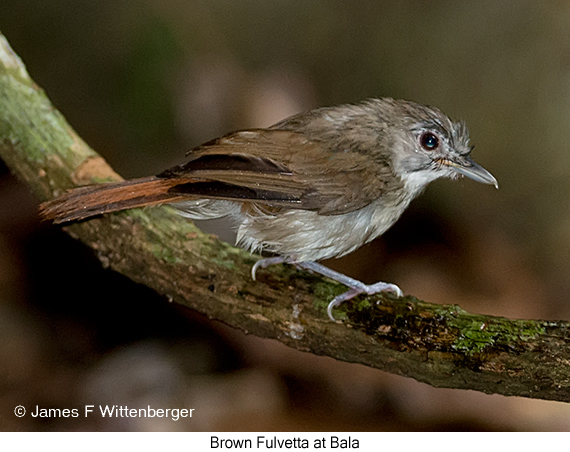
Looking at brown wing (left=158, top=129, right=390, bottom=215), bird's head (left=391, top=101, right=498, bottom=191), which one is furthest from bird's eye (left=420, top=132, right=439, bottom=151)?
brown wing (left=158, top=129, right=390, bottom=215)

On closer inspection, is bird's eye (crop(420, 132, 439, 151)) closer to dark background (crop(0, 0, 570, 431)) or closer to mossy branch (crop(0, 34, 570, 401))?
mossy branch (crop(0, 34, 570, 401))

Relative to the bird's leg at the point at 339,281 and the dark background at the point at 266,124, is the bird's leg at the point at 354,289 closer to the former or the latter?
the bird's leg at the point at 339,281

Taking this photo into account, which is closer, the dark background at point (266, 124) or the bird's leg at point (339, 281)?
the bird's leg at point (339, 281)

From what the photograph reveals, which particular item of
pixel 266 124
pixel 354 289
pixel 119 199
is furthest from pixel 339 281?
pixel 266 124

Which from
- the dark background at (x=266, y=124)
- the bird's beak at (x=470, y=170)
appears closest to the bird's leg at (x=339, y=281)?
the bird's beak at (x=470, y=170)

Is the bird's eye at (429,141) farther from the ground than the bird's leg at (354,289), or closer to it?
farther from the ground

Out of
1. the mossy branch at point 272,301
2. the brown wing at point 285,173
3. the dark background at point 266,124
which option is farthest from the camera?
the dark background at point 266,124

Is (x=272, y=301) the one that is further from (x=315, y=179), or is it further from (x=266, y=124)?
(x=266, y=124)
